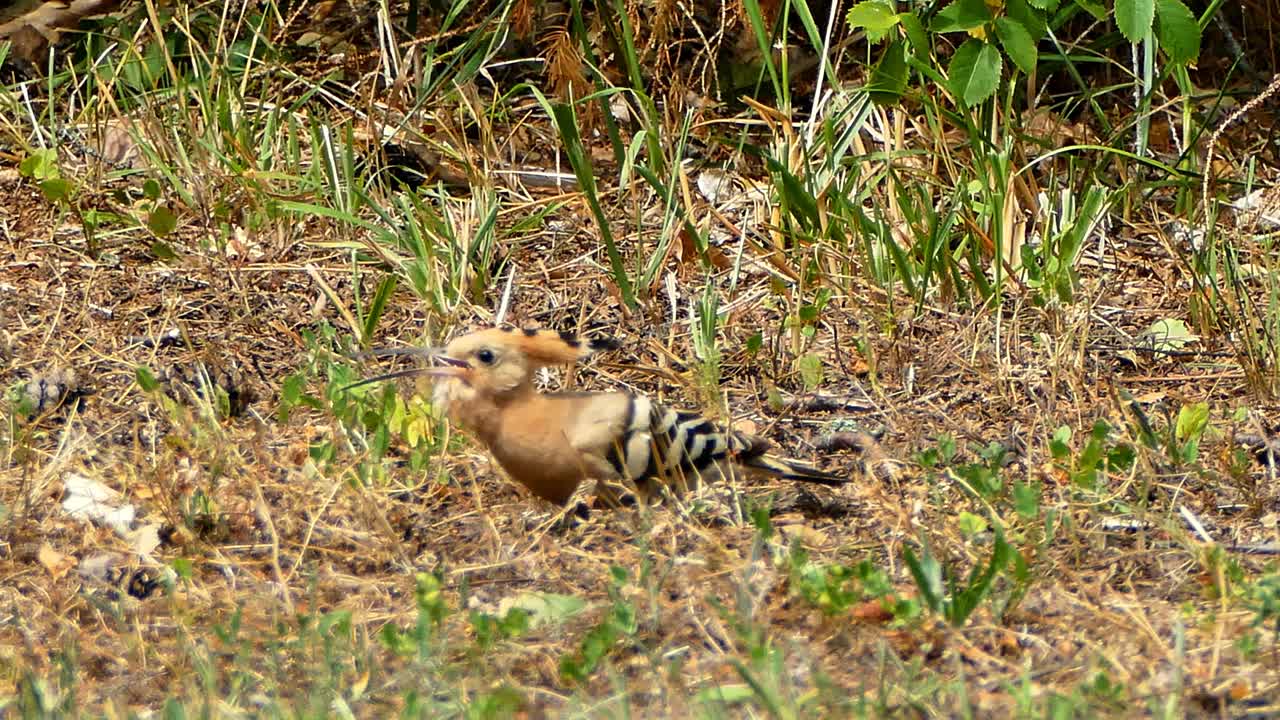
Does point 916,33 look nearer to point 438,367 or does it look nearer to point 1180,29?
point 1180,29

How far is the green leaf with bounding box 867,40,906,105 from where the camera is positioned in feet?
15.2

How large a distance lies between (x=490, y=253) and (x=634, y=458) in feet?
5.10

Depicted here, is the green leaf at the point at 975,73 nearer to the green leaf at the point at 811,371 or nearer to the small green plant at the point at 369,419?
the green leaf at the point at 811,371

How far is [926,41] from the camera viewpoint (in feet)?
14.8

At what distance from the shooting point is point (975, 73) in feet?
13.8

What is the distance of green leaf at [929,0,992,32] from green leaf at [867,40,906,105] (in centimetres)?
38

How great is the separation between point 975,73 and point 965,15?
15 cm

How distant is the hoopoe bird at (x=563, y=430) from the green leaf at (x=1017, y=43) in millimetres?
1244

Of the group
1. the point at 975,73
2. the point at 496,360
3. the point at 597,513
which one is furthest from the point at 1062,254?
the point at 496,360

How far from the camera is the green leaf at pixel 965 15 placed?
4207mm

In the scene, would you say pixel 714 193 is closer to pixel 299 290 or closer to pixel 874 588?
pixel 299 290

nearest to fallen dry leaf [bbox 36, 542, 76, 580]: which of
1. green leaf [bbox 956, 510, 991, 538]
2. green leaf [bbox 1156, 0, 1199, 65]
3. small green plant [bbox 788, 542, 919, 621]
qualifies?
small green plant [bbox 788, 542, 919, 621]

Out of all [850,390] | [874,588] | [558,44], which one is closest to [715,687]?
[874,588]

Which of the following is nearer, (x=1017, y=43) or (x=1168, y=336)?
(x=1017, y=43)
